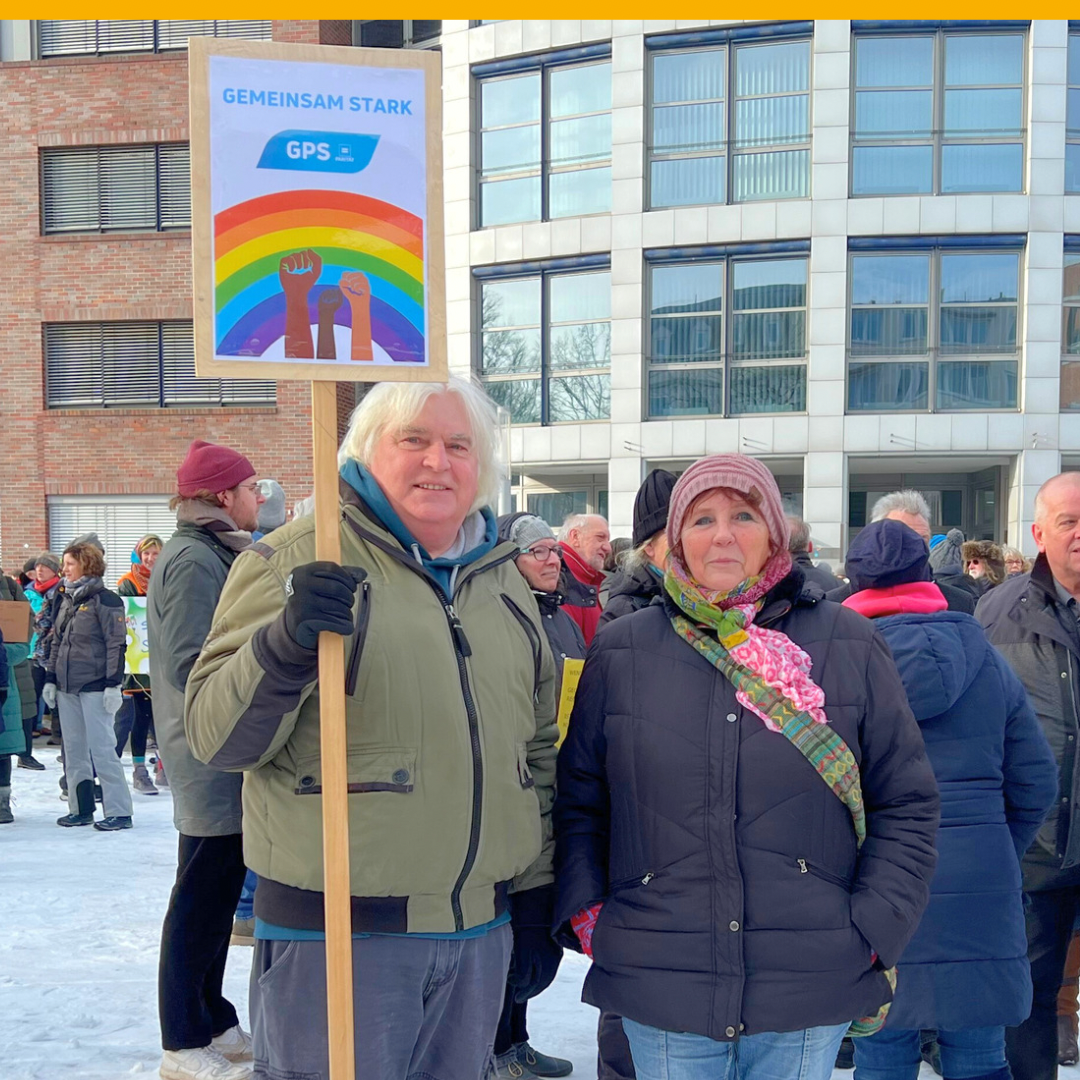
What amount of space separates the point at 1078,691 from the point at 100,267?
20.3 metres

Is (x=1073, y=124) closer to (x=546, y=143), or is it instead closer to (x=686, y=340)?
(x=686, y=340)

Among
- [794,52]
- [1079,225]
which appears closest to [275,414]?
[794,52]

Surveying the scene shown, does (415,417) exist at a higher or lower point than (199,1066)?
higher

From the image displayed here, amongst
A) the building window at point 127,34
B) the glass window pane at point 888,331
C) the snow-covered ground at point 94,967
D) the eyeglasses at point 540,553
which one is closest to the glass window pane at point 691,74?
the glass window pane at point 888,331

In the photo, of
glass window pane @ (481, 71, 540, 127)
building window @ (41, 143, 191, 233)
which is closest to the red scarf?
glass window pane @ (481, 71, 540, 127)

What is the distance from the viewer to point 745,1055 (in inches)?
88.7

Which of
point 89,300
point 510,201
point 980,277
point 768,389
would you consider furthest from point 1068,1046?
point 89,300

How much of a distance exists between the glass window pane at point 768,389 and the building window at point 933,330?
0.75 m

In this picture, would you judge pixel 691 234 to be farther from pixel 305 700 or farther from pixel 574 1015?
pixel 305 700

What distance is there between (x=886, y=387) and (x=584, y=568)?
12155 mm

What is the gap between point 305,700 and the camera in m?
2.10

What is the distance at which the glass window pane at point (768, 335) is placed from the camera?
16578mm

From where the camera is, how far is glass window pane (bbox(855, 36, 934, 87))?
16.1 metres

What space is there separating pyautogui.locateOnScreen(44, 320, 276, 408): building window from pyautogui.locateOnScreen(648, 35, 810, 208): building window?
841cm
